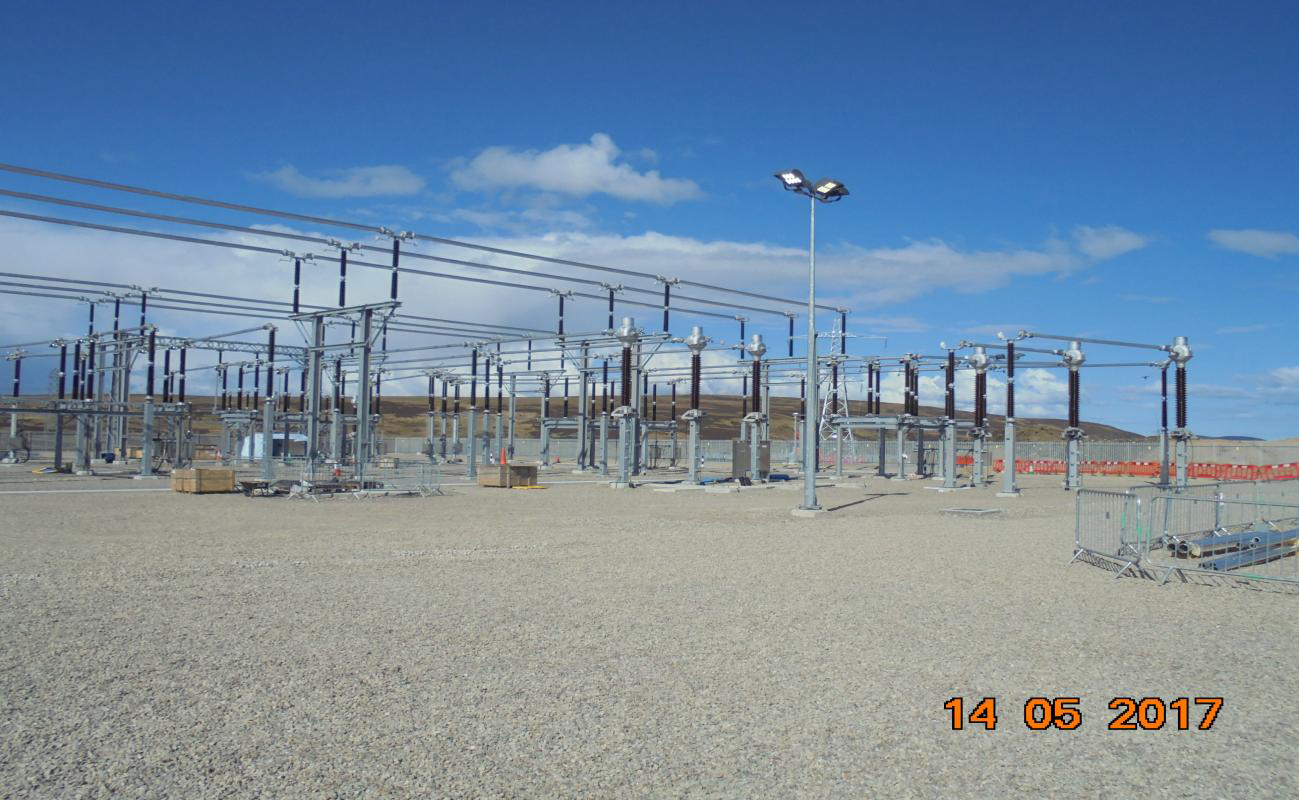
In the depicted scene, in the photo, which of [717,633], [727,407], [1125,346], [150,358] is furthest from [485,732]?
[727,407]

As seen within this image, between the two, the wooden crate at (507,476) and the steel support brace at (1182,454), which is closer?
the wooden crate at (507,476)

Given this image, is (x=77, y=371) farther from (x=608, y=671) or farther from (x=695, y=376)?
(x=608, y=671)

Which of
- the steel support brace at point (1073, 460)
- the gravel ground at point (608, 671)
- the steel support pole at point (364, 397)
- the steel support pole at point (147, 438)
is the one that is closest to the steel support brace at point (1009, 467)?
the steel support brace at point (1073, 460)

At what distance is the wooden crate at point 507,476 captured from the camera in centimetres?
3659

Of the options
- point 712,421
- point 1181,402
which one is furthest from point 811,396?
point 712,421

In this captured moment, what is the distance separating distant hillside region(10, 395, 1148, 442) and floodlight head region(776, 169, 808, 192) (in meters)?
76.9

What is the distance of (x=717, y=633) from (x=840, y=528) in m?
12.5

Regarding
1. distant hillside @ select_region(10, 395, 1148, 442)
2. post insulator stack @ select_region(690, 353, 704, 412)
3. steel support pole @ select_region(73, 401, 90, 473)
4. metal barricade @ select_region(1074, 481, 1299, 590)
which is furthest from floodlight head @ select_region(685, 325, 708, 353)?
distant hillside @ select_region(10, 395, 1148, 442)

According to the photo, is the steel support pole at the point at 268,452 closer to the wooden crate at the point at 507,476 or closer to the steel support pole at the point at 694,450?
the wooden crate at the point at 507,476

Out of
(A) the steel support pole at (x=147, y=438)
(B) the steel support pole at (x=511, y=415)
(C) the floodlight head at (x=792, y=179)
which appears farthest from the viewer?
(B) the steel support pole at (x=511, y=415)

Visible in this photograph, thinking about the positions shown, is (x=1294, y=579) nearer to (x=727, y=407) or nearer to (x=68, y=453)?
(x=68, y=453)

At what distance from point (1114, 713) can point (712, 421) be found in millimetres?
148719

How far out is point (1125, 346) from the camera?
150 feet

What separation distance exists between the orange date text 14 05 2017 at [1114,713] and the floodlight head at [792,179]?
1870cm
